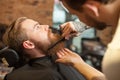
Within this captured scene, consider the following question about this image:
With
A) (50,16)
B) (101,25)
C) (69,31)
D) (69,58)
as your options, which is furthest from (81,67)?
(50,16)

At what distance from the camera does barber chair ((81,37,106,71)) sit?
12.5 feet

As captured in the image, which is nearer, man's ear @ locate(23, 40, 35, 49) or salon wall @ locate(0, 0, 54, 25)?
man's ear @ locate(23, 40, 35, 49)

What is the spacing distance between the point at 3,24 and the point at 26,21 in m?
1.89

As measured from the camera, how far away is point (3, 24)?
12.9 ft

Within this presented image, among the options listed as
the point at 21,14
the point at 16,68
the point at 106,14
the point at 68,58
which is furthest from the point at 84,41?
the point at 106,14

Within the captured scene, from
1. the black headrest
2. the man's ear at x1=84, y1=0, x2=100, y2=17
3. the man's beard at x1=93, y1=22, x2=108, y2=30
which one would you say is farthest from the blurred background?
the man's ear at x1=84, y1=0, x2=100, y2=17

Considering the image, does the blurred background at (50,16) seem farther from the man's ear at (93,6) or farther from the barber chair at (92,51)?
the man's ear at (93,6)

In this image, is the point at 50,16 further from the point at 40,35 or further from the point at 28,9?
the point at 40,35

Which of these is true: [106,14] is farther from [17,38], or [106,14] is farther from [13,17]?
[13,17]

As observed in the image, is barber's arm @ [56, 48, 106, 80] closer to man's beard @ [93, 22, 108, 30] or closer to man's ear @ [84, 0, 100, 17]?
man's beard @ [93, 22, 108, 30]

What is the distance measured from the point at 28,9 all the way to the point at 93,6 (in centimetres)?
305

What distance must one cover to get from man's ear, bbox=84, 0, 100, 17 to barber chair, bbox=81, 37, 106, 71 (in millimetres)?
2720

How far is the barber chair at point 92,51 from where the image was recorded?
150 inches

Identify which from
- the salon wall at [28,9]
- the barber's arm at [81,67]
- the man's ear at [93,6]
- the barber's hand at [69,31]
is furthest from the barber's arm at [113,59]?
the salon wall at [28,9]
